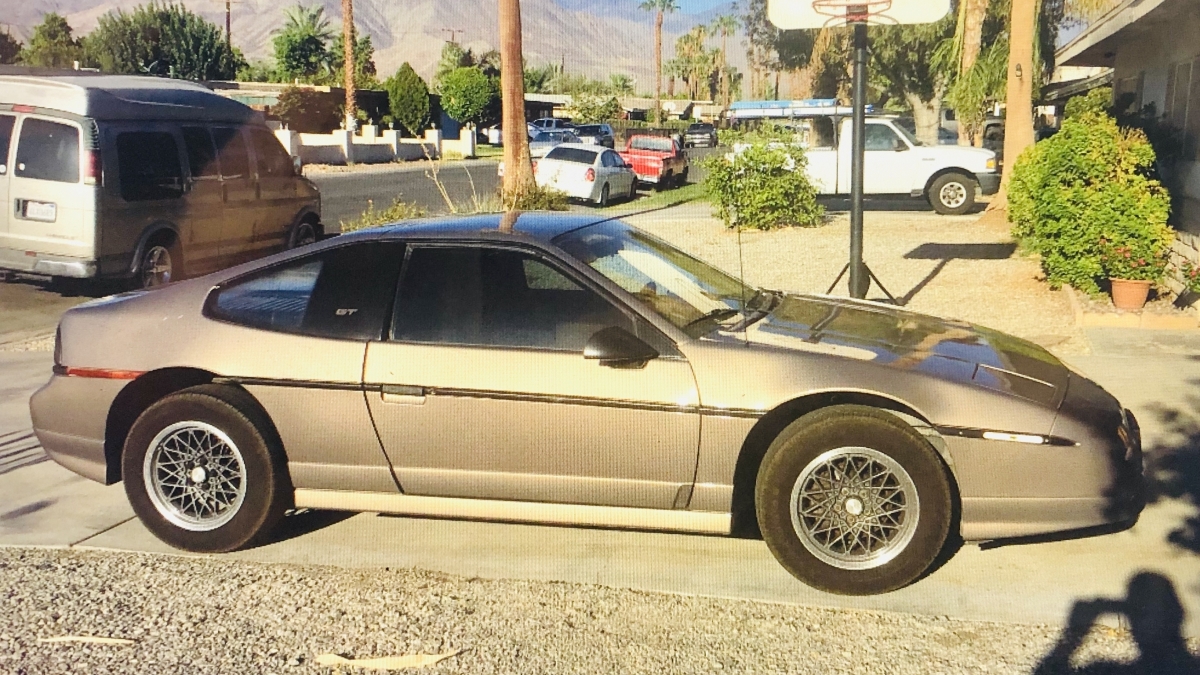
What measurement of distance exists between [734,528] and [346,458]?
5.62 ft

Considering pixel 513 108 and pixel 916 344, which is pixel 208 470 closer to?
pixel 916 344

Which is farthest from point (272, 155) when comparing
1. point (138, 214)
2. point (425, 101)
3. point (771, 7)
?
point (425, 101)

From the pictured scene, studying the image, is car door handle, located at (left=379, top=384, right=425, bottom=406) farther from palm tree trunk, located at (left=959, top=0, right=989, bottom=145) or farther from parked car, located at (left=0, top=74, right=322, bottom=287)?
palm tree trunk, located at (left=959, top=0, right=989, bottom=145)

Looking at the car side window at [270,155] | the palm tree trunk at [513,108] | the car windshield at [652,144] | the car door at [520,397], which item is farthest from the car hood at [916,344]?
the car windshield at [652,144]

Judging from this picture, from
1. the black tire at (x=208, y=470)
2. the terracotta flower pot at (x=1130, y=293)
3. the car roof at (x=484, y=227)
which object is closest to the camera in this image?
the black tire at (x=208, y=470)

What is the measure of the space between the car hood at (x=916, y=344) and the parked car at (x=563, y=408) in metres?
0.02

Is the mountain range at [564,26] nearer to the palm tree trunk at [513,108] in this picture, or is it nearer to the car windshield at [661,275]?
the palm tree trunk at [513,108]

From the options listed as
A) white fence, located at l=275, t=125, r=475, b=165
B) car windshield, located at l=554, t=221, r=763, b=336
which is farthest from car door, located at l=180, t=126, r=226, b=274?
white fence, located at l=275, t=125, r=475, b=165

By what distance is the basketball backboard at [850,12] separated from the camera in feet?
27.3

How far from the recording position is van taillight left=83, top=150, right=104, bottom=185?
38.1 ft

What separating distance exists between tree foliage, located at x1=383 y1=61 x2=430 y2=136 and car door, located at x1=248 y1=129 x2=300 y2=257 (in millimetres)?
41884

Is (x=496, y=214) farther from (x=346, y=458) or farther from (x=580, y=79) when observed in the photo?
(x=580, y=79)

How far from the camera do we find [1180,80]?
13016 mm

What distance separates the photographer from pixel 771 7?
8.66 meters
